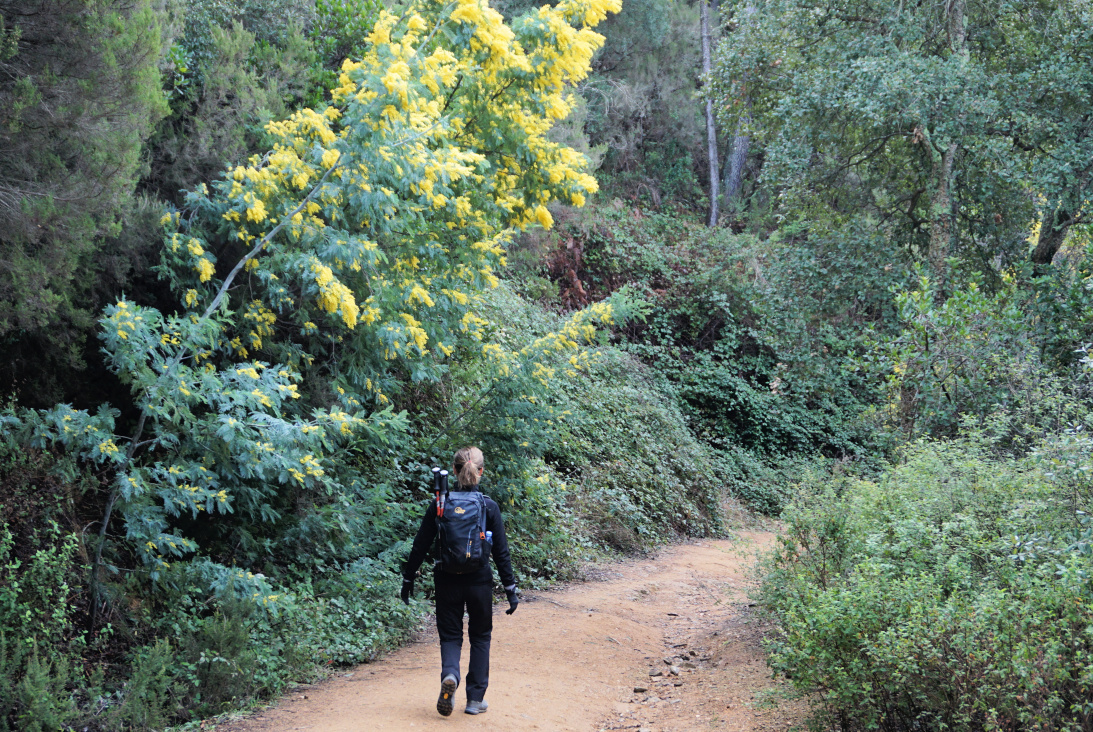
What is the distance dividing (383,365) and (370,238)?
53.8 inches

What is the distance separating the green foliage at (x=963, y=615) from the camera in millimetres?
3734

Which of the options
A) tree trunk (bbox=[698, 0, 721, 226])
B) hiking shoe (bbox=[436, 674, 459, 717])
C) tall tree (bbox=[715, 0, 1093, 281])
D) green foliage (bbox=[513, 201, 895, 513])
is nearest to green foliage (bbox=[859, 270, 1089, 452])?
tall tree (bbox=[715, 0, 1093, 281])

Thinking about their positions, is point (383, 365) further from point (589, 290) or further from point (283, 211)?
point (589, 290)

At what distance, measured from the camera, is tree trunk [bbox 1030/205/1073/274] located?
12688 millimetres

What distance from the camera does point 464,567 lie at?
5.39m

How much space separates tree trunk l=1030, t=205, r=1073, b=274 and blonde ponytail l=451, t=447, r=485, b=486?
425 inches

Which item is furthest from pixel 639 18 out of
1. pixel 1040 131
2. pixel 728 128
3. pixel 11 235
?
pixel 11 235

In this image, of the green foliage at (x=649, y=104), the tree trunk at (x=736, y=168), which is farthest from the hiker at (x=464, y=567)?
the tree trunk at (x=736, y=168)

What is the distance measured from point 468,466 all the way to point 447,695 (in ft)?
4.82

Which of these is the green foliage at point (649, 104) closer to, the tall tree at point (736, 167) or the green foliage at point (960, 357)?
the tall tree at point (736, 167)

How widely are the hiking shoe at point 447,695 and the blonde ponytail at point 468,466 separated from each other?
1.25 m

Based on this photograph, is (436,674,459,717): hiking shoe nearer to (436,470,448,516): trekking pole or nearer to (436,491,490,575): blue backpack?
(436,491,490,575): blue backpack

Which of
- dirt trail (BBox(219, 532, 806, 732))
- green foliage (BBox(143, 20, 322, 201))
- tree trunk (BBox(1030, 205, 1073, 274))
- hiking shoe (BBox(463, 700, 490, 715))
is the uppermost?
green foliage (BBox(143, 20, 322, 201))

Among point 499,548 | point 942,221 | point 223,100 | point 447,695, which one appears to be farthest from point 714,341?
point 447,695
